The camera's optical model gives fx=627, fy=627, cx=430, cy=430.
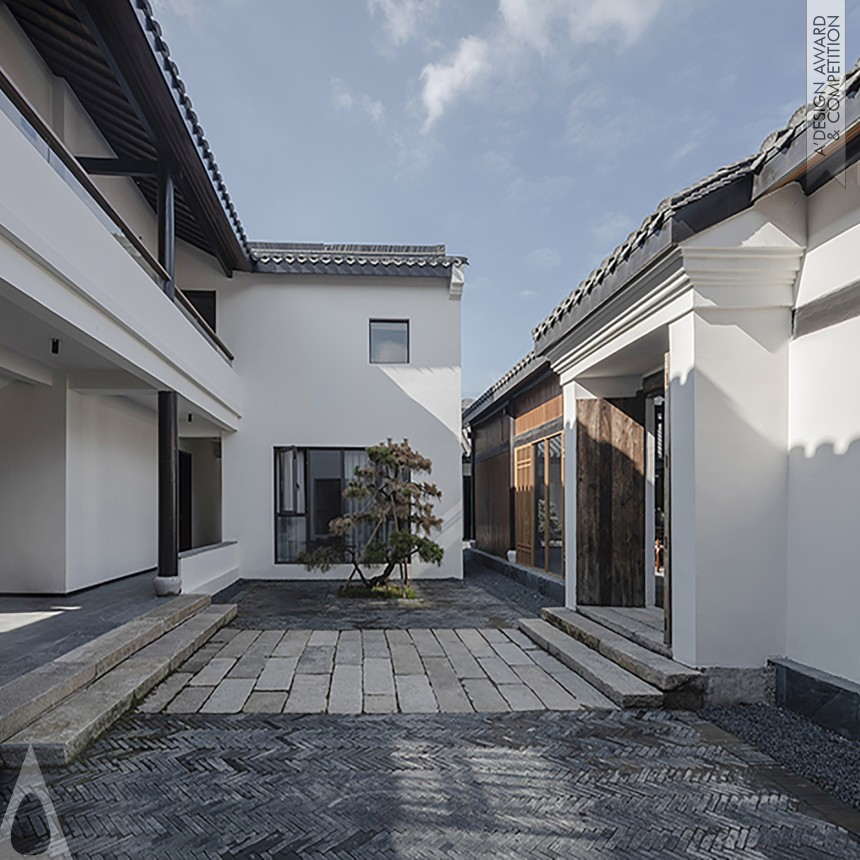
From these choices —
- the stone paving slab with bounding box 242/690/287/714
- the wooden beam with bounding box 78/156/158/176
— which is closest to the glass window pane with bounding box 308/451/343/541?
the wooden beam with bounding box 78/156/158/176

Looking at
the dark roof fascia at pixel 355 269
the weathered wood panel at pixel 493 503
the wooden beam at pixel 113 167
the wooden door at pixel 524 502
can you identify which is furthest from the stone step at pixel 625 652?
the dark roof fascia at pixel 355 269

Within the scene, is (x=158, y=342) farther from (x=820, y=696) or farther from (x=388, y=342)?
(x=820, y=696)

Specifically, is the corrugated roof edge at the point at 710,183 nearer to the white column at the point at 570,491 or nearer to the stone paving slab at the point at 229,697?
the white column at the point at 570,491

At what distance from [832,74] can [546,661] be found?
13.4 ft

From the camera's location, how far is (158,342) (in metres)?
5.96

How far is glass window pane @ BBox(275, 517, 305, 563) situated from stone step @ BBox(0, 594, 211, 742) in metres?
4.45

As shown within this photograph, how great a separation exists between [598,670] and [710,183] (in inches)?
117

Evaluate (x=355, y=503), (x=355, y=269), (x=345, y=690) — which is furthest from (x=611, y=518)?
(x=355, y=269)

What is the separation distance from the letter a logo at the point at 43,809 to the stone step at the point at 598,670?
2721 millimetres

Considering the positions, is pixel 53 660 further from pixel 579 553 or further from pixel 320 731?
pixel 579 553

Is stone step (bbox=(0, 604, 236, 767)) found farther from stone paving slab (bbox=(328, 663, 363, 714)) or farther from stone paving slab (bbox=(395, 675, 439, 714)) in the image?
stone paving slab (bbox=(395, 675, 439, 714))

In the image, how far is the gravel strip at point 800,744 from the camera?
2.58m

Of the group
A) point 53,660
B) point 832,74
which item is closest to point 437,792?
point 53,660

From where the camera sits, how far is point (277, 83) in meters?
9.26
